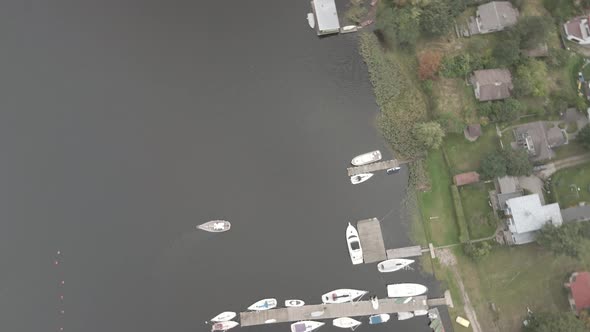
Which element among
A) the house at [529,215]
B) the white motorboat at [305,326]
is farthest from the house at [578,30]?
the white motorboat at [305,326]

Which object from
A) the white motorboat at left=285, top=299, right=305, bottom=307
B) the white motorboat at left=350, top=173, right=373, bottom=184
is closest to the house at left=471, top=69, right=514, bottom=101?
the white motorboat at left=350, top=173, right=373, bottom=184

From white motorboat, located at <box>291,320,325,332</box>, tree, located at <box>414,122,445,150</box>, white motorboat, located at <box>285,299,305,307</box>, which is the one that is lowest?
white motorboat, located at <box>291,320,325,332</box>

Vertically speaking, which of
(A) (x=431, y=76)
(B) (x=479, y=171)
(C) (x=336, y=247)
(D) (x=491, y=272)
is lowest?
(D) (x=491, y=272)

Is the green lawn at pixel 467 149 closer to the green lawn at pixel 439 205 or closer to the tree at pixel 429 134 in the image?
the green lawn at pixel 439 205

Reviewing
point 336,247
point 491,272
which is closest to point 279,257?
point 336,247

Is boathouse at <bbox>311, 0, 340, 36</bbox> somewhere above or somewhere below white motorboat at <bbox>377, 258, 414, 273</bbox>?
above

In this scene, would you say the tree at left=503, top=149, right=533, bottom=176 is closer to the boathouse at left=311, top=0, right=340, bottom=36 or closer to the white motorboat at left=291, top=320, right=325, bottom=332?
the boathouse at left=311, top=0, right=340, bottom=36

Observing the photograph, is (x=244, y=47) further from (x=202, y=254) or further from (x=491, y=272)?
(x=491, y=272)
